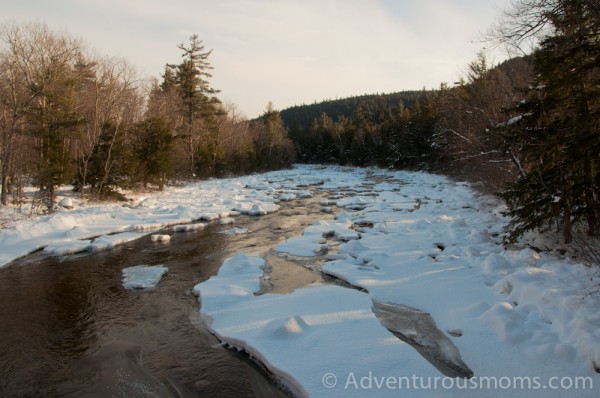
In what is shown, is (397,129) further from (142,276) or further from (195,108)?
(142,276)

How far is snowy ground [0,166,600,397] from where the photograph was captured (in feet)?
13.8

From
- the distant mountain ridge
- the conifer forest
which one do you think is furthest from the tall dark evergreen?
the distant mountain ridge

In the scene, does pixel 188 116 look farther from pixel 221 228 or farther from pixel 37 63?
pixel 221 228

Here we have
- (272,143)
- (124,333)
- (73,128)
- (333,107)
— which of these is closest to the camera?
(124,333)

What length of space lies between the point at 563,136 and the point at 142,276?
9.37 m

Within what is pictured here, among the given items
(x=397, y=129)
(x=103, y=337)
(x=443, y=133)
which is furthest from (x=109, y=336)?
(x=397, y=129)

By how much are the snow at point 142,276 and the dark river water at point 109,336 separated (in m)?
0.18

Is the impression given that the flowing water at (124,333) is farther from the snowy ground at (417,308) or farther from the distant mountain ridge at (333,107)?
the distant mountain ridge at (333,107)

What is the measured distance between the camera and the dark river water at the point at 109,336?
4508 millimetres

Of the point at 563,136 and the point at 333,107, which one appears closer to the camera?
the point at 563,136

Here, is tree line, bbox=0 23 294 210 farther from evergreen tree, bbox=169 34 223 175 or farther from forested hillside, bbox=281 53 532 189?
forested hillside, bbox=281 53 532 189

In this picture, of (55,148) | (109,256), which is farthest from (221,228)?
(55,148)

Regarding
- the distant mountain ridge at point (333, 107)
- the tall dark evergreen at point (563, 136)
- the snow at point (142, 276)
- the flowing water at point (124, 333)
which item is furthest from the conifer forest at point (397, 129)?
the distant mountain ridge at point (333, 107)

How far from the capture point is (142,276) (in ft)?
28.1
